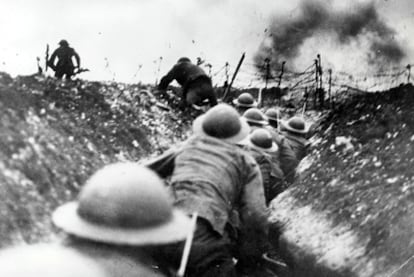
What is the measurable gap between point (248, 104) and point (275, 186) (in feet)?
12.4

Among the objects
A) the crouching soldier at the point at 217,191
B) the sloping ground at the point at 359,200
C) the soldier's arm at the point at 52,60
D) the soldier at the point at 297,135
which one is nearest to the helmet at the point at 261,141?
the sloping ground at the point at 359,200

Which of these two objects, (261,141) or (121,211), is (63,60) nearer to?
(261,141)

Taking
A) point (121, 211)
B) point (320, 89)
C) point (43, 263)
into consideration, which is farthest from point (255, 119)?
point (43, 263)

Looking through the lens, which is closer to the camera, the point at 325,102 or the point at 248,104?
the point at 248,104

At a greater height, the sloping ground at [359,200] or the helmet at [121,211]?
the helmet at [121,211]

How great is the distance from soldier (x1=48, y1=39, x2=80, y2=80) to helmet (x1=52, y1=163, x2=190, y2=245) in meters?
10.1

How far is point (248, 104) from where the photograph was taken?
11992 millimetres

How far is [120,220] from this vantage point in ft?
A: 8.34

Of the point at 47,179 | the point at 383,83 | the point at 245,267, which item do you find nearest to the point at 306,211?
the point at 245,267

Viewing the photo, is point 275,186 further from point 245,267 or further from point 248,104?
point 248,104

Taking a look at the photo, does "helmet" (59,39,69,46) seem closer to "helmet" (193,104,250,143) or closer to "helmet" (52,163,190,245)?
"helmet" (193,104,250,143)

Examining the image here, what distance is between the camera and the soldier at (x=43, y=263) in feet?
6.44

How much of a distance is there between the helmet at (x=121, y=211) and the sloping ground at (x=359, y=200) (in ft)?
8.29

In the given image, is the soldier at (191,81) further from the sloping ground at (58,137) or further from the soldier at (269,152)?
the soldier at (269,152)
